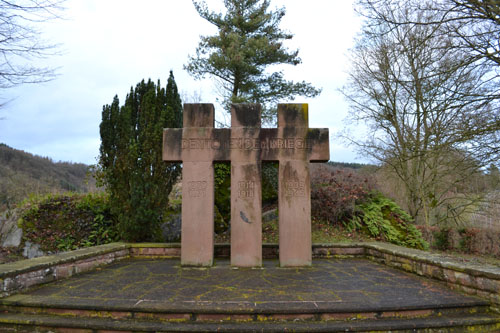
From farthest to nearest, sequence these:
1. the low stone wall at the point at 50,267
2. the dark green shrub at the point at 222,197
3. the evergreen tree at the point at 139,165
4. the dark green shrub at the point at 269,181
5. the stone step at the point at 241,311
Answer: the dark green shrub at the point at 269,181 → the dark green shrub at the point at 222,197 → the evergreen tree at the point at 139,165 → the low stone wall at the point at 50,267 → the stone step at the point at 241,311

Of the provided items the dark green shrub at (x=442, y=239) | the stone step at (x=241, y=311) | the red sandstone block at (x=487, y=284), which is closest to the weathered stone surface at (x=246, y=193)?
the stone step at (x=241, y=311)

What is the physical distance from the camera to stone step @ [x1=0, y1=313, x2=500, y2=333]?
3387 mm

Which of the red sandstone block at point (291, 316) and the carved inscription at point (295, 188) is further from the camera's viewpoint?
the carved inscription at point (295, 188)

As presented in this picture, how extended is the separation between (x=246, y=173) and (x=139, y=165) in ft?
9.67

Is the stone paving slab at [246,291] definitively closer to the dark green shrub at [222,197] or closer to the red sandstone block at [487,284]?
the red sandstone block at [487,284]

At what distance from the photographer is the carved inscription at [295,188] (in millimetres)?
6121

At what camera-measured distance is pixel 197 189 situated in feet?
20.2


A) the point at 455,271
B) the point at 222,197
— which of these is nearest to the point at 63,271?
the point at 222,197

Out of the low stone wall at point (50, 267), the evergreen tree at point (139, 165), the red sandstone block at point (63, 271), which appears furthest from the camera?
the evergreen tree at point (139, 165)

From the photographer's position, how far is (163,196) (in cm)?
755

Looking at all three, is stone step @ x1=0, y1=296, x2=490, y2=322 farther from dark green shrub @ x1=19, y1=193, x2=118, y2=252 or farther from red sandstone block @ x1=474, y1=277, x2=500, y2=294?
dark green shrub @ x1=19, y1=193, x2=118, y2=252

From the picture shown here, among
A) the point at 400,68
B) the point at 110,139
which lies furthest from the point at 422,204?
the point at 110,139

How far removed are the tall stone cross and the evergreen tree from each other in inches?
55.5

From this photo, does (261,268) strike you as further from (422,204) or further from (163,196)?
(422,204)
